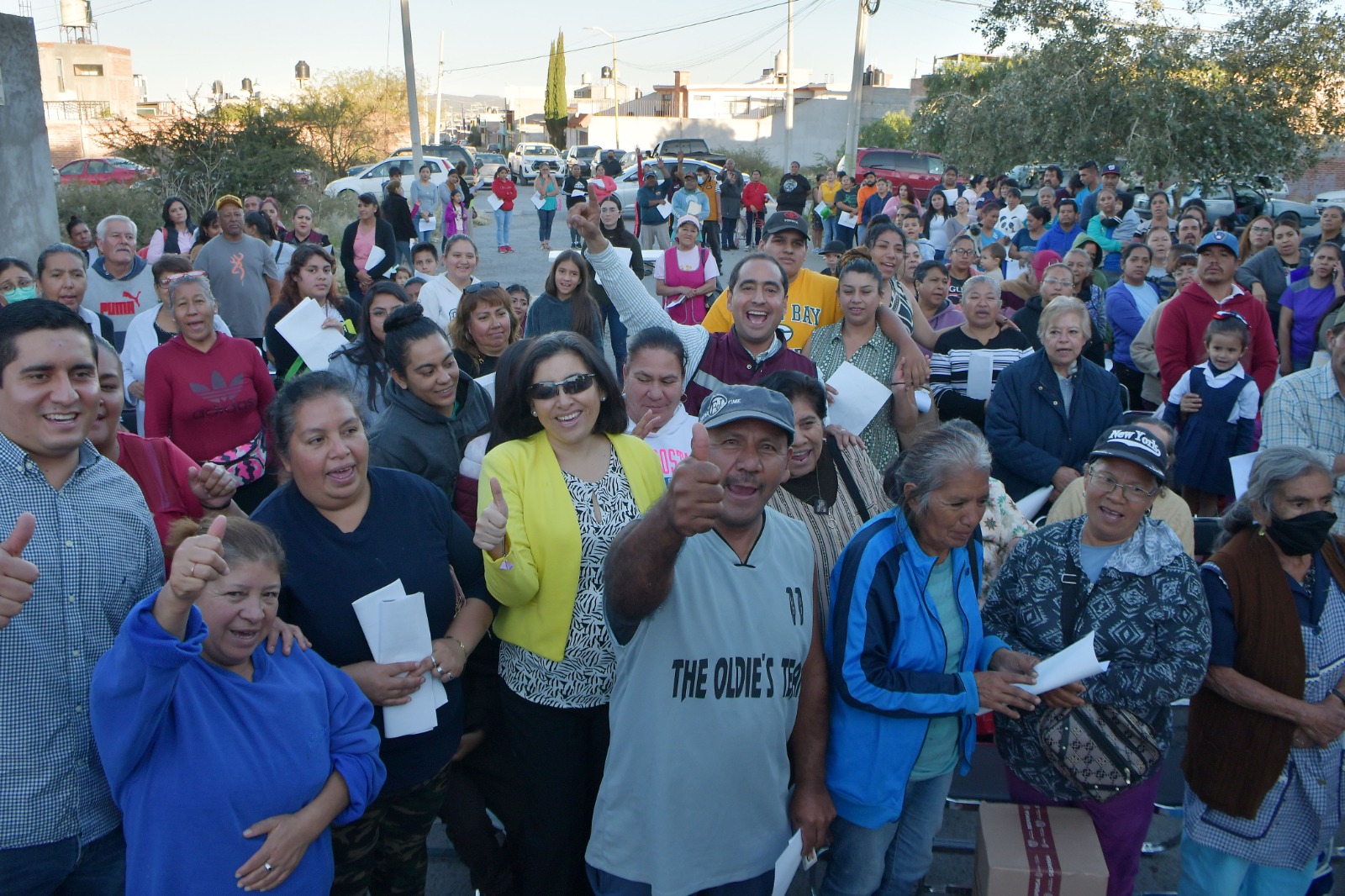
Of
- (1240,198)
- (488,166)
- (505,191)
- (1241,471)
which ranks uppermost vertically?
(488,166)

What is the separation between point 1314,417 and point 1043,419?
1119 mm

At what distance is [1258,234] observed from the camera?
8.92 m

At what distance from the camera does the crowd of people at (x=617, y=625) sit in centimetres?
221

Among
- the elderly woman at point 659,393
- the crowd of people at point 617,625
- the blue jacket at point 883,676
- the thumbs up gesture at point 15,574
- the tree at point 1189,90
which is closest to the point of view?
the thumbs up gesture at point 15,574

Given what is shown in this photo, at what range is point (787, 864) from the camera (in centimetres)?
241

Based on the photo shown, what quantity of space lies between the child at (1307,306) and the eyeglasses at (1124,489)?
18.0 ft

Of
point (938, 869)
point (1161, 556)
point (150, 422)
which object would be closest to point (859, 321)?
point (1161, 556)

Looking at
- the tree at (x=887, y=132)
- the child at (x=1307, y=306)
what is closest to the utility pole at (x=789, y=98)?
the tree at (x=887, y=132)

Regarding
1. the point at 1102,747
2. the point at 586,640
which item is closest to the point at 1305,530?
the point at 1102,747

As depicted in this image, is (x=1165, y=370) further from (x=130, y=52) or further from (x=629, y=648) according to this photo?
(x=130, y=52)

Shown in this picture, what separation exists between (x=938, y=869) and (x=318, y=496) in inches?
107

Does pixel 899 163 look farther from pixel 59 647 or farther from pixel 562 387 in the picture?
pixel 59 647

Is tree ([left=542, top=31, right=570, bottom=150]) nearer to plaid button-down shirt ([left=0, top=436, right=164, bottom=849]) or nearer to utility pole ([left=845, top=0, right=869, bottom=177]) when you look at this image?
utility pole ([left=845, top=0, right=869, bottom=177])

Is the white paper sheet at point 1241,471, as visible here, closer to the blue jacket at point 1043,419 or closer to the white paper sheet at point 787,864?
the blue jacket at point 1043,419
